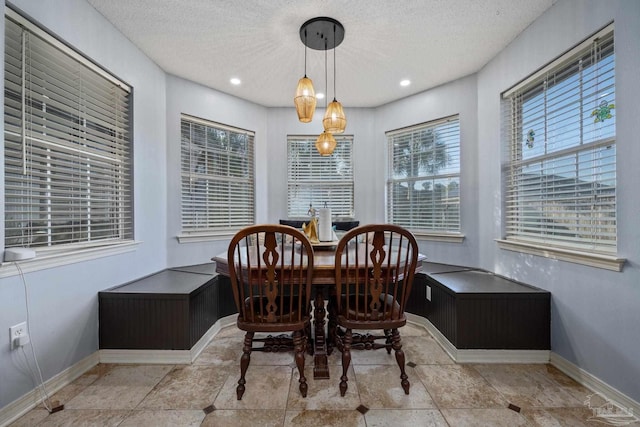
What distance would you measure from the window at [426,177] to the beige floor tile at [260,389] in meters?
2.24

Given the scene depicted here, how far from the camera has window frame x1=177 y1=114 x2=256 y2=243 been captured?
301 cm

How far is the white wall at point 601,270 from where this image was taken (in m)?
1.47

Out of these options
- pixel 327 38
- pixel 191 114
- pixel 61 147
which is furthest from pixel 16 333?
pixel 327 38

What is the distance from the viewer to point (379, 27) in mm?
2141

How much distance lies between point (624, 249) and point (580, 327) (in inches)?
22.9

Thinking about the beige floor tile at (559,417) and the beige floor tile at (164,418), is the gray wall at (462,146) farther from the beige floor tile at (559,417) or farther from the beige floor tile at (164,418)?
the beige floor tile at (164,418)

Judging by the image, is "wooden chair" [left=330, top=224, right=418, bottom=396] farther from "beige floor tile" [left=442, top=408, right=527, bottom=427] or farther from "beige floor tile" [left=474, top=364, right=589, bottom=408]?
"beige floor tile" [left=474, top=364, right=589, bottom=408]

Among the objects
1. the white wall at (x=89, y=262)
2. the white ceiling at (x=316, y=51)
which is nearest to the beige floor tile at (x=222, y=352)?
the white wall at (x=89, y=262)

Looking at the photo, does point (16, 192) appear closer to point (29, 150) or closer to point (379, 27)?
point (29, 150)

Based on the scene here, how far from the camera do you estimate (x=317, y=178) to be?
3787mm

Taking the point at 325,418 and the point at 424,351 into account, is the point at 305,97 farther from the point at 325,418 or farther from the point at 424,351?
the point at 424,351

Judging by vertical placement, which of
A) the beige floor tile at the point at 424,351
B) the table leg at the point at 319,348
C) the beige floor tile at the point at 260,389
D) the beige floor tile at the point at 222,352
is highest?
the table leg at the point at 319,348

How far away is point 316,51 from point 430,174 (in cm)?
185

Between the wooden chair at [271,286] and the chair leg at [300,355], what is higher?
the wooden chair at [271,286]
